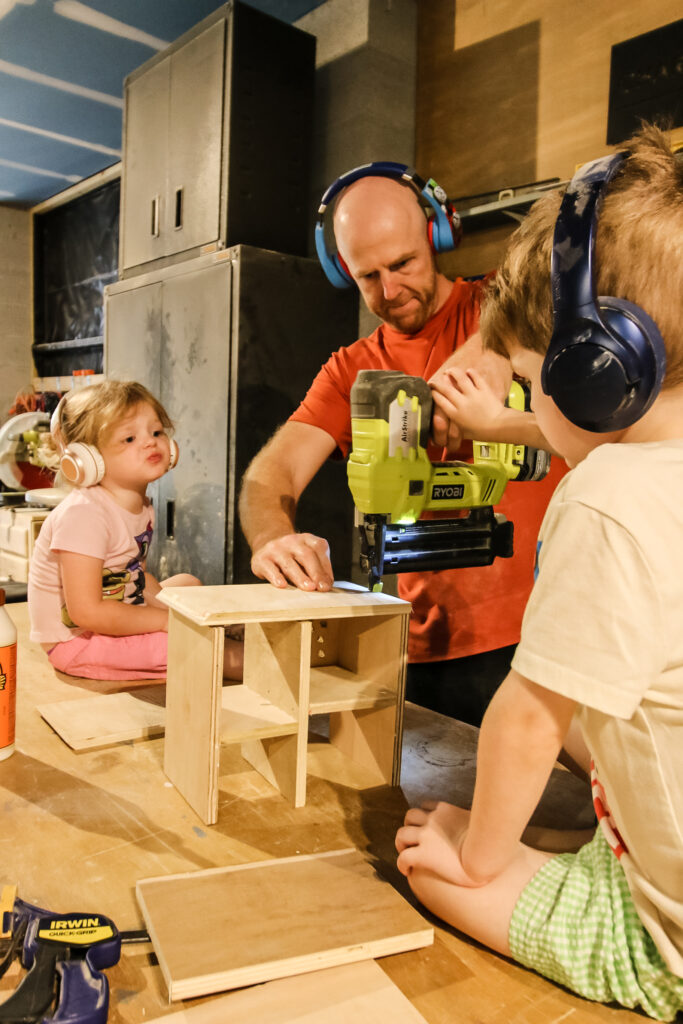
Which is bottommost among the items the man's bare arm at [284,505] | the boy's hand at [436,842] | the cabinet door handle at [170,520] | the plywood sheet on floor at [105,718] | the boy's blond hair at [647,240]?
the plywood sheet on floor at [105,718]

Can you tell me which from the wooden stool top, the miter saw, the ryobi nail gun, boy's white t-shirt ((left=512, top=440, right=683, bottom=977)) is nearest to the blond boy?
boy's white t-shirt ((left=512, top=440, right=683, bottom=977))

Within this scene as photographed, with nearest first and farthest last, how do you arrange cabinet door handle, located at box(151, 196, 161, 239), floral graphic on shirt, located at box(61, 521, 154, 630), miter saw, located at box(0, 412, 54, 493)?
floral graphic on shirt, located at box(61, 521, 154, 630), cabinet door handle, located at box(151, 196, 161, 239), miter saw, located at box(0, 412, 54, 493)

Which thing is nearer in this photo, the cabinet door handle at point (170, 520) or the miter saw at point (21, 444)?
the cabinet door handle at point (170, 520)

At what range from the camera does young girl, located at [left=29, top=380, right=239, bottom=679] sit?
163cm

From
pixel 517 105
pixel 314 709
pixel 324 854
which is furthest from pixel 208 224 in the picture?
pixel 324 854

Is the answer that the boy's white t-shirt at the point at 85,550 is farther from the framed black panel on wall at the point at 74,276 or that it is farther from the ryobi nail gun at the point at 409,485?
the framed black panel on wall at the point at 74,276

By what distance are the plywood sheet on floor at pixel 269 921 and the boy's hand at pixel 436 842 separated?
53 millimetres

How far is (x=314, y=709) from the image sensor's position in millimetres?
1127

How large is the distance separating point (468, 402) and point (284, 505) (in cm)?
82

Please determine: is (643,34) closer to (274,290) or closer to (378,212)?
(378,212)

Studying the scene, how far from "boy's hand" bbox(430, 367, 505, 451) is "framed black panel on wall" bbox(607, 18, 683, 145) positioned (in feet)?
3.99

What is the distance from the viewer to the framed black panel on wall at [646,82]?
194cm

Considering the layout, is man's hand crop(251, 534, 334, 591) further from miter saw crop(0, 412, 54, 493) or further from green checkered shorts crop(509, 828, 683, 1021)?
miter saw crop(0, 412, 54, 493)

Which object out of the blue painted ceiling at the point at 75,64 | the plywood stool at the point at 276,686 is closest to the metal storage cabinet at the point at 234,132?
the blue painted ceiling at the point at 75,64
